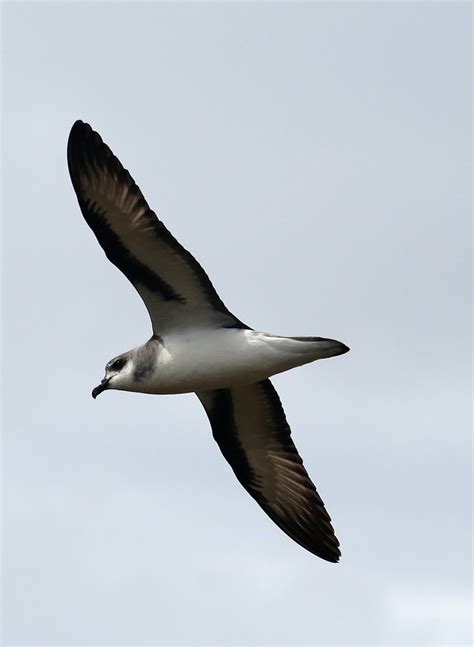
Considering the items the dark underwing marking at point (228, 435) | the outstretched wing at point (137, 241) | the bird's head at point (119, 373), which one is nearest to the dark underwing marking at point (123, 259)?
Answer: the outstretched wing at point (137, 241)

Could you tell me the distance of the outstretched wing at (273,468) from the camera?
20938 millimetres

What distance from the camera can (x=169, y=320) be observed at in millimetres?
19344

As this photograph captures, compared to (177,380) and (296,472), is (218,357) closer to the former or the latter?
(177,380)

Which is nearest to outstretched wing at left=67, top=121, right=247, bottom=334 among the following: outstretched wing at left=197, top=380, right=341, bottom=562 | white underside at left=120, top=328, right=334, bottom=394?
white underside at left=120, top=328, right=334, bottom=394

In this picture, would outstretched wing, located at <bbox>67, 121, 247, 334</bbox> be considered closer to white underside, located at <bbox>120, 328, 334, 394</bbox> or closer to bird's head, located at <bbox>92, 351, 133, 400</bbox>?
white underside, located at <bbox>120, 328, 334, 394</bbox>

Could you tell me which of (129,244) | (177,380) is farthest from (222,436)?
(129,244)

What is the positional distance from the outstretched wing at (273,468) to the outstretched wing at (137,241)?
1988 millimetres

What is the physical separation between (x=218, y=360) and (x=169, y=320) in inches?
34.2

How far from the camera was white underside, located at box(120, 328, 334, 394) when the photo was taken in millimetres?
18703

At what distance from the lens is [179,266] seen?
18797 millimetres

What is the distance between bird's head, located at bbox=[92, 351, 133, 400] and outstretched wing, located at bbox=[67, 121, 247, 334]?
711 millimetres

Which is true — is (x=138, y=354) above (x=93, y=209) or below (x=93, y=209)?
below

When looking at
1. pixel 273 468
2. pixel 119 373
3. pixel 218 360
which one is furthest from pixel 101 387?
pixel 273 468

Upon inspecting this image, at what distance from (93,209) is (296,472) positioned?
4964 millimetres
